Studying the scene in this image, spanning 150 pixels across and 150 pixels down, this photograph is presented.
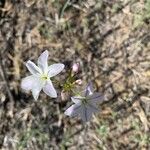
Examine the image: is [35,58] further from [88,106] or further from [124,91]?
[88,106]

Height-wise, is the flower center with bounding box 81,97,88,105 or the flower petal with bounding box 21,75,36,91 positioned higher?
the flower petal with bounding box 21,75,36,91

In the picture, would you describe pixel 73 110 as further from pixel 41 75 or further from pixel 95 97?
pixel 41 75

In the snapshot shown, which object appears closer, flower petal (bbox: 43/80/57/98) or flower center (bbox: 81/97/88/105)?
flower petal (bbox: 43/80/57/98)

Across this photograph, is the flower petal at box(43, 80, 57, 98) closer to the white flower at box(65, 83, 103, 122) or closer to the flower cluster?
the flower cluster

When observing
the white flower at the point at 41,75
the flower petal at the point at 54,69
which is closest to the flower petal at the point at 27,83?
the white flower at the point at 41,75

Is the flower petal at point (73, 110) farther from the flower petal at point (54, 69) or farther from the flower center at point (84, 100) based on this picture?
the flower petal at point (54, 69)

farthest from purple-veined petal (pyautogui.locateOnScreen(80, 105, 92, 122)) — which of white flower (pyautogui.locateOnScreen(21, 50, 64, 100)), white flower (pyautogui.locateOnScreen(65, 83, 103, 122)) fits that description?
white flower (pyautogui.locateOnScreen(21, 50, 64, 100))

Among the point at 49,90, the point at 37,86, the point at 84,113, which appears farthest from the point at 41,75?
the point at 84,113

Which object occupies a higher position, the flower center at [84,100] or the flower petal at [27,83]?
the flower petal at [27,83]
